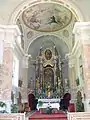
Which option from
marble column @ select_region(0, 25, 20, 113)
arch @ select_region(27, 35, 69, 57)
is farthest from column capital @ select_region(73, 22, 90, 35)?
arch @ select_region(27, 35, 69, 57)

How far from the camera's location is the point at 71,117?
583 centimetres

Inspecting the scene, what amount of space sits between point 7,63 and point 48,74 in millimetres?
6766

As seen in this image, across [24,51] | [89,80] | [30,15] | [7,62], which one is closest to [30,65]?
[24,51]

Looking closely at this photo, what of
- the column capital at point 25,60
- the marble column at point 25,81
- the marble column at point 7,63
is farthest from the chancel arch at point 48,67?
the marble column at point 7,63

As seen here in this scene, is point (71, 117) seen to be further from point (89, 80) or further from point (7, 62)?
point (7, 62)

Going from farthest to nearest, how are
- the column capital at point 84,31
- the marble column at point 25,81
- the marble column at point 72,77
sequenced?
the marble column at point 72,77
the marble column at point 25,81
the column capital at point 84,31

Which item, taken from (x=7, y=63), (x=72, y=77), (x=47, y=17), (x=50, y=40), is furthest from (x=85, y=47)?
(x=50, y=40)

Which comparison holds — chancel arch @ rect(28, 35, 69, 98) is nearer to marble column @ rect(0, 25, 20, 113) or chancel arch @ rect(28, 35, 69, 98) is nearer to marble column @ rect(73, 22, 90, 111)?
marble column @ rect(0, 25, 20, 113)

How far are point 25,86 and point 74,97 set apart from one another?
3.92 m

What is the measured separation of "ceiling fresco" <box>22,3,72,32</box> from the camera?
13148mm

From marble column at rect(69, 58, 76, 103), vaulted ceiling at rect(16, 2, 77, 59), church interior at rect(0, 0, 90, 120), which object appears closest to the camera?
church interior at rect(0, 0, 90, 120)

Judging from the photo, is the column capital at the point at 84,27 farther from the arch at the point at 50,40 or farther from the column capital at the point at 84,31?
the arch at the point at 50,40

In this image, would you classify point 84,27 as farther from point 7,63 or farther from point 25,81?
point 25,81

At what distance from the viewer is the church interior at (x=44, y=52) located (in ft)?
34.2
